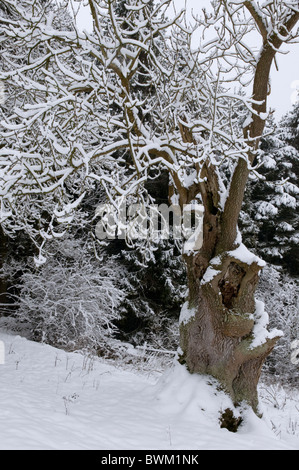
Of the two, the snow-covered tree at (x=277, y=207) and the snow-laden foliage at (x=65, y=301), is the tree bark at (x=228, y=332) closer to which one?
the snow-laden foliage at (x=65, y=301)

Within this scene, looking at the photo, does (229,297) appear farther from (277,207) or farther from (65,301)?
(277,207)

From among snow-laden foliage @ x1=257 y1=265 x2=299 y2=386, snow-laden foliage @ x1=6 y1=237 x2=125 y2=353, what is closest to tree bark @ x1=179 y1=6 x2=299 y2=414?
snow-laden foliage @ x1=6 y1=237 x2=125 y2=353

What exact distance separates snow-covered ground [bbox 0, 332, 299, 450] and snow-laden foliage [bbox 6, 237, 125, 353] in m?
3.00

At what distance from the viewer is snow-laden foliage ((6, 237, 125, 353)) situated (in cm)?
1003

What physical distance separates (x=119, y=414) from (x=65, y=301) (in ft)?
19.0

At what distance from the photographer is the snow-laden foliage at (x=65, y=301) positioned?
10.0 m

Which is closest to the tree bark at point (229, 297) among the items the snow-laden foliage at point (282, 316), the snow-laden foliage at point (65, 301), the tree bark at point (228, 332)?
the tree bark at point (228, 332)

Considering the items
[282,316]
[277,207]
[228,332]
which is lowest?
[282,316]

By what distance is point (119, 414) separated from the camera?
4.59m

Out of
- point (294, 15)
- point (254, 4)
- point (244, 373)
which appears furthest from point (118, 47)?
point (244, 373)

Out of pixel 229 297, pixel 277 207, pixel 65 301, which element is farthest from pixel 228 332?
pixel 277 207

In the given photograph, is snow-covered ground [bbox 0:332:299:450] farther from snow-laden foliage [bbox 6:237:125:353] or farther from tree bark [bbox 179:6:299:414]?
snow-laden foliage [bbox 6:237:125:353]

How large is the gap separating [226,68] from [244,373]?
14.7ft

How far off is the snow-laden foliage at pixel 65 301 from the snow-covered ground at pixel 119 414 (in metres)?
3.00
